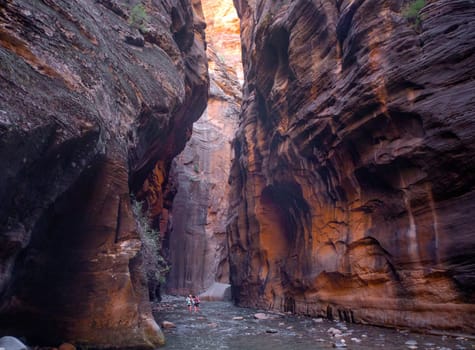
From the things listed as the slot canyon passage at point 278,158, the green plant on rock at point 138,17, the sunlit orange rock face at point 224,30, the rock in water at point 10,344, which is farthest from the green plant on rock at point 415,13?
the sunlit orange rock face at point 224,30

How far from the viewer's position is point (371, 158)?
1242cm

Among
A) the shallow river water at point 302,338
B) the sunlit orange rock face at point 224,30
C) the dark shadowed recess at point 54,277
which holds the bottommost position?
the shallow river water at point 302,338

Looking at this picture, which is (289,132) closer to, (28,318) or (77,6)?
(77,6)

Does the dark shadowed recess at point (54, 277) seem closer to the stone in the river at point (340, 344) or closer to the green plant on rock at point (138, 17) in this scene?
the stone in the river at point (340, 344)

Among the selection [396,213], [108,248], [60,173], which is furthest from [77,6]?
[396,213]

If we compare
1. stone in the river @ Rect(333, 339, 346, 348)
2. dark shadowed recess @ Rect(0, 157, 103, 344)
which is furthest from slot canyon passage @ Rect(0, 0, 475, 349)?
stone in the river @ Rect(333, 339, 346, 348)

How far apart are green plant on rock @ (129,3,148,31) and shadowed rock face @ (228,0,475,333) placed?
6178 millimetres

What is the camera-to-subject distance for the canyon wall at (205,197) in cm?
4169

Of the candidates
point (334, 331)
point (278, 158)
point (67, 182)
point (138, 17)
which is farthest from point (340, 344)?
point (138, 17)

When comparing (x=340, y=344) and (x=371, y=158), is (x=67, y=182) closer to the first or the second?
(x=340, y=344)

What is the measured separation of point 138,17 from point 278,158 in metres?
8.58

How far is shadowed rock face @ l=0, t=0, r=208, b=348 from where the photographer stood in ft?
19.0

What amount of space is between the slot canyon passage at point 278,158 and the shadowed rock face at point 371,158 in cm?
5

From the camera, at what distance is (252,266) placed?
2198 centimetres
